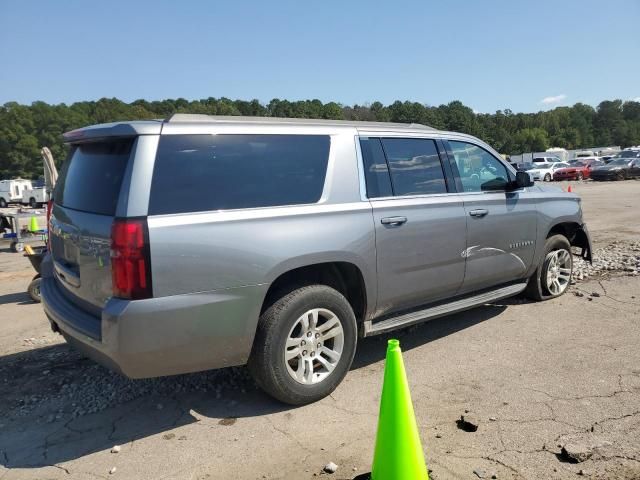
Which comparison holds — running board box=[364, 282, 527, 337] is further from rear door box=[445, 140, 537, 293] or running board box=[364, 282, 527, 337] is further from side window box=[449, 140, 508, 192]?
side window box=[449, 140, 508, 192]

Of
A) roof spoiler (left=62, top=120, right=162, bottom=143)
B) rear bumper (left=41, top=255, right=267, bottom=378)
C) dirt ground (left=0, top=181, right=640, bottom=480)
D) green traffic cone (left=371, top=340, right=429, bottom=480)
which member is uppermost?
roof spoiler (left=62, top=120, right=162, bottom=143)

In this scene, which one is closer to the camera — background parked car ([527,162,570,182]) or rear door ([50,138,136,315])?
rear door ([50,138,136,315])

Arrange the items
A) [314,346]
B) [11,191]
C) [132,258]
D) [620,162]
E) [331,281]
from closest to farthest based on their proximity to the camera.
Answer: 1. [132,258]
2. [314,346]
3. [331,281]
4. [620,162]
5. [11,191]

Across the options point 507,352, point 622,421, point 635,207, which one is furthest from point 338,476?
point 635,207

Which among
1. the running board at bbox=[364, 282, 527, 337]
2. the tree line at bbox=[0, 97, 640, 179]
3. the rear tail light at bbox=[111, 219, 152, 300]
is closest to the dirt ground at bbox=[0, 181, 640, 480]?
the running board at bbox=[364, 282, 527, 337]

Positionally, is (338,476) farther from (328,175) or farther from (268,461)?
(328,175)

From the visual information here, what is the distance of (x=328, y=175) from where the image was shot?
3865mm

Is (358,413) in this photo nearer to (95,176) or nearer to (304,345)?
(304,345)

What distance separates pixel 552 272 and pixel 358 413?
3.63 meters

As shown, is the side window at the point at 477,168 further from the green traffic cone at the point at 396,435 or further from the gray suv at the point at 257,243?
the green traffic cone at the point at 396,435

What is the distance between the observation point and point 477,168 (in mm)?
5145

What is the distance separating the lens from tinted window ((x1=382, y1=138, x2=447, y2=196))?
432cm

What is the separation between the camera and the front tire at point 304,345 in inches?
136

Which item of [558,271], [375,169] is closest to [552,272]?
[558,271]
